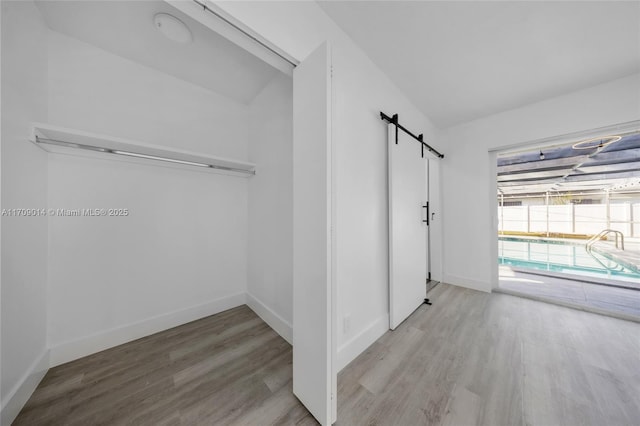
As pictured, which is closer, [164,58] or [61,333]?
[61,333]

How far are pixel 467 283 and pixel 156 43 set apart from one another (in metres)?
4.72

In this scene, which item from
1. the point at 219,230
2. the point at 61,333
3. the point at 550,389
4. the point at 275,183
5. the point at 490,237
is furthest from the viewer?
the point at 490,237

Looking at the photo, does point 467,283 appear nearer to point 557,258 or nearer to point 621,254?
point 621,254

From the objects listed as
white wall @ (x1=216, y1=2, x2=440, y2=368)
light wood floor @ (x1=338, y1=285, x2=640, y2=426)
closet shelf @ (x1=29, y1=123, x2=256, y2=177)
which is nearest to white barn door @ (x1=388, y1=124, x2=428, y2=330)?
white wall @ (x1=216, y1=2, x2=440, y2=368)

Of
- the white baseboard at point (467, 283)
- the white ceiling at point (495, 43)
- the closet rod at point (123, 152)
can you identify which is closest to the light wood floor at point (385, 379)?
the white baseboard at point (467, 283)

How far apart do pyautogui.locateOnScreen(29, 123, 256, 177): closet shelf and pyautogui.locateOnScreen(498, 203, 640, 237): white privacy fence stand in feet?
14.5

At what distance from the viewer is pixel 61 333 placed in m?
1.48

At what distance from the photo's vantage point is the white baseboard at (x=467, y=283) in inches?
Answer: 114

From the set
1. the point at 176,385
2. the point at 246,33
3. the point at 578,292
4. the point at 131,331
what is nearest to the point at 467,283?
the point at 578,292

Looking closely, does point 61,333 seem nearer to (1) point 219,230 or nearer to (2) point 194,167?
(1) point 219,230

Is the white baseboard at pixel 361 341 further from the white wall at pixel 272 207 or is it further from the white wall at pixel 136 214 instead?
the white wall at pixel 136 214

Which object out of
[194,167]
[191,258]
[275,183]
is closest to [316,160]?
[275,183]

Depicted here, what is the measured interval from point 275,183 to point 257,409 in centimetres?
171

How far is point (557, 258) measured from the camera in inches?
208
